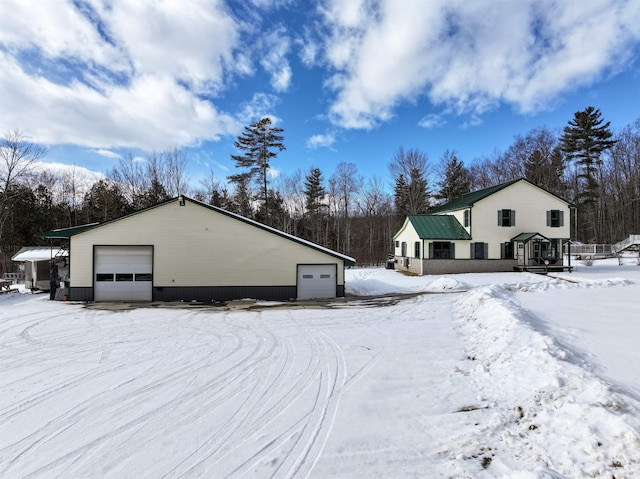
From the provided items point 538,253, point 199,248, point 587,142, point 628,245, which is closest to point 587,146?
point 587,142

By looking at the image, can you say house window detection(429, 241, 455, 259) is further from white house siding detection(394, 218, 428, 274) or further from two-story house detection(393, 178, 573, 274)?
white house siding detection(394, 218, 428, 274)

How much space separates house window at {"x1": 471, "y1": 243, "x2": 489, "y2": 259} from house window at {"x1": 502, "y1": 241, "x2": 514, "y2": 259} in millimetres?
1505

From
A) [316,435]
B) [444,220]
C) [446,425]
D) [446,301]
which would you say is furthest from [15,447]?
[444,220]

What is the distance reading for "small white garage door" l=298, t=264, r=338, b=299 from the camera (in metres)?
17.2

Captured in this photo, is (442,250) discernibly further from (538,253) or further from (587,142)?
(587,142)

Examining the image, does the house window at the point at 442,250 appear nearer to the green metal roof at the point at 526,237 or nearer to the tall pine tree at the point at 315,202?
the green metal roof at the point at 526,237

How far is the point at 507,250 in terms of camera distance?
26266 millimetres

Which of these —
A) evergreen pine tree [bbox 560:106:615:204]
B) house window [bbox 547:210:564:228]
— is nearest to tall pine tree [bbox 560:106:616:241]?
evergreen pine tree [bbox 560:106:615:204]

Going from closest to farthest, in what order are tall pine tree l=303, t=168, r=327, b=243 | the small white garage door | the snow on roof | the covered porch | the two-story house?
1. the small white garage door
2. the snow on roof
3. the covered porch
4. the two-story house
5. tall pine tree l=303, t=168, r=327, b=243

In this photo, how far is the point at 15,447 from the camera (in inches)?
154

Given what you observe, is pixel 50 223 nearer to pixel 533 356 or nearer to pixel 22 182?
pixel 22 182

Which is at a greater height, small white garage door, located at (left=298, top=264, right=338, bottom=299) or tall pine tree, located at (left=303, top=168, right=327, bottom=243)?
tall pine tree, located at (left=303, top=168, right=327, bottom=243)

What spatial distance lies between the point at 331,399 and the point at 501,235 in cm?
2576

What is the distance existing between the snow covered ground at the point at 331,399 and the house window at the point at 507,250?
1752 cm
